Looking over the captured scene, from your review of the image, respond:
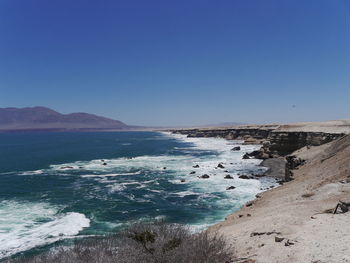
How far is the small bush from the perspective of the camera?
25.8ft

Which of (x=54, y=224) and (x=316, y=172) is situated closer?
(x=54, y=224)

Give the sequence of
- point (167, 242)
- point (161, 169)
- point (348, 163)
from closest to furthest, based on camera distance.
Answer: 1. point (167, 242)
2. point (348, 163)
3. point (161, 169)

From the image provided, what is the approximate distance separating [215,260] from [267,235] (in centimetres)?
386

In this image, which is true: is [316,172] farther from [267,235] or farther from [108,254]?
[108,254]

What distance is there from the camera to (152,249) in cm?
834

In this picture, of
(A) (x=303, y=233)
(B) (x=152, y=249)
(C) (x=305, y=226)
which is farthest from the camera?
(C) (x=305, y=226)

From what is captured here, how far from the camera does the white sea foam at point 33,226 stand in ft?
62.6

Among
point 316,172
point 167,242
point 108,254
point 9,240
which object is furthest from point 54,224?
point 316,172

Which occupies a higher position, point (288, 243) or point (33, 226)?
point (288, 243)

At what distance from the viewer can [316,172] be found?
2473cm

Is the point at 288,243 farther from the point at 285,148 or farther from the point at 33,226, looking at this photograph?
the point at 285,148

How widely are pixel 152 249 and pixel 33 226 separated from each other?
17.8 meters

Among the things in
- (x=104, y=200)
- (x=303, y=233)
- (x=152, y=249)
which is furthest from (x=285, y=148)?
(x=152, y=249)

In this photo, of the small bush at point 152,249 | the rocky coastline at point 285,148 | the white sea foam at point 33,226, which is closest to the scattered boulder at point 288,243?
the small bush at point 152,249
